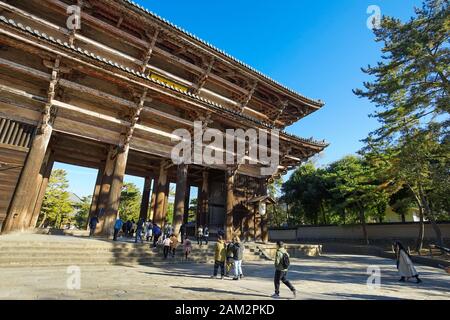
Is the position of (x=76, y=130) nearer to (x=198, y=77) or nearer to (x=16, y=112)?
(x=16, y=112)

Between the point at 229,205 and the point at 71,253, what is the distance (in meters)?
7.99

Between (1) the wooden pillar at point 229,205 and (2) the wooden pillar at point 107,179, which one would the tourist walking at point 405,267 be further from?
(2) the wooden pillar at point 107,179

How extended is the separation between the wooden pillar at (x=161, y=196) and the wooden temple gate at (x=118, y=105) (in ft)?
0.19

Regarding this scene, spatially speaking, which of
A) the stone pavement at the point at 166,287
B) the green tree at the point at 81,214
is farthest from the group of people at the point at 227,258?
the green tree at the point at 81,214

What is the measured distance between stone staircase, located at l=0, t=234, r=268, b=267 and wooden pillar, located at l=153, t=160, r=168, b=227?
4.32 m

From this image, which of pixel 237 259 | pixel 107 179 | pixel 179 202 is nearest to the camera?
pixel 237 259

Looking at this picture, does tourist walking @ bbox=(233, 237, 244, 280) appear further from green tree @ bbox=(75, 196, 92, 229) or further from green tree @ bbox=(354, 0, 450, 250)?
green tree @ bbox=(75, 196, 92, 229)

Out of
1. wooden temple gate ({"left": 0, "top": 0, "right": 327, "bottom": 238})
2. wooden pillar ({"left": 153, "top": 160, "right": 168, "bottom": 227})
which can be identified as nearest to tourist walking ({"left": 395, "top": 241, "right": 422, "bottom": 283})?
wooden temple gate ({"left": 0, "top": 0, "right": 327, "bottom": 238})

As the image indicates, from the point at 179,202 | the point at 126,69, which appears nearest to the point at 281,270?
the point at 179,202

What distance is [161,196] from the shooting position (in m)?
14.6

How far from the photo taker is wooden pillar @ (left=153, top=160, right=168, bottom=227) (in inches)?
569

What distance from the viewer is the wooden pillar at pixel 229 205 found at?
13852mm

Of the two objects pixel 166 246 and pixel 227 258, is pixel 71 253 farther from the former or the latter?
pixel 227 258
